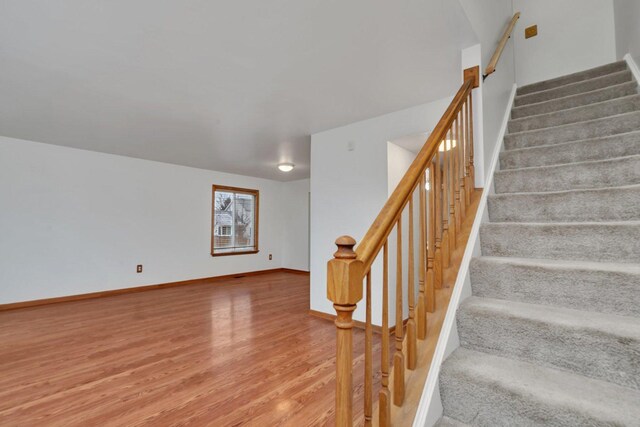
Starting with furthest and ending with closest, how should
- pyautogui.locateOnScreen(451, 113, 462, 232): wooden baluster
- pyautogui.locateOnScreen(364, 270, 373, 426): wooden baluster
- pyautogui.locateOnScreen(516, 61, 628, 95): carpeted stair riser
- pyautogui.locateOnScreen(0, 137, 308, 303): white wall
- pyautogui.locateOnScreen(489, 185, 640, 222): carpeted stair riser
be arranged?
pyautogui.locateOnScreen(0, 137, 308, 303): white wall → pyautogui.locateOnScreen(516, 61, 628, 95): carpeted stair riser → pyautogui.locateOnScreen(451, 113, 462, 232): wooden baluster → pyautogui.locateOnScreen(489, 185, 640, 222): carpeted stair riser → pyautogui.locateOnScreen(364, 270, 373, 426): wooden baluster

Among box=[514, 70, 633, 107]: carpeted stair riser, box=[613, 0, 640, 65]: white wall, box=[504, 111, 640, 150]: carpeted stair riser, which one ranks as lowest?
box=[504, 111, 640, 150]: carpeted stair riser

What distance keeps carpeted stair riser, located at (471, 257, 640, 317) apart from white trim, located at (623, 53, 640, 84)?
2289 millimetres

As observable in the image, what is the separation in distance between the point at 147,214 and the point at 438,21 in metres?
5.13

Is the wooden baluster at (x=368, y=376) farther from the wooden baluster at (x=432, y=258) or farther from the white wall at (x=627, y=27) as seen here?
the white wall at (x=627, y=27)

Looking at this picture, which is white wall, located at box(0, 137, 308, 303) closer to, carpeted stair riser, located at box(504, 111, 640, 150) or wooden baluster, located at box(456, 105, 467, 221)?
wooden baluster, located at box(456, 105, 467, 221)

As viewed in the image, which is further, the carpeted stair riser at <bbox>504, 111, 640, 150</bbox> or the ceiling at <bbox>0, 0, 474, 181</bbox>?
the carpeted stair riser at <bbox>504, 111, 640, 150</bbox>

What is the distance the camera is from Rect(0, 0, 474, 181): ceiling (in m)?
1.67

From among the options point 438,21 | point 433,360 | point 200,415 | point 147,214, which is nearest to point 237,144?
point 147,214

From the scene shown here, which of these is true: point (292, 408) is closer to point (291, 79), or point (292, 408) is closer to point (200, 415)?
point (200, 415)

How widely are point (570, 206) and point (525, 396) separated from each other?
1200 mm

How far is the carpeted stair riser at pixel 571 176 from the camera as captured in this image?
5.52 ft

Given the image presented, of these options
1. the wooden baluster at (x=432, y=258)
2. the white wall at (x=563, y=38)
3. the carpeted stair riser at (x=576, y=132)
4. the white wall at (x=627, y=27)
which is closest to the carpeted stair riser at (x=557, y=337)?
the wooden baluster at (x=432, y=258)

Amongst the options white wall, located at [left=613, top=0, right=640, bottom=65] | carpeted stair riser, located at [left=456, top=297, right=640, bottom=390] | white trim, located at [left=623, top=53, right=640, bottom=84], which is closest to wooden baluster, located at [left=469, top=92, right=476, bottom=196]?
carpeted stair riser, located at [left=456, top=297, right=640, bottom=390]

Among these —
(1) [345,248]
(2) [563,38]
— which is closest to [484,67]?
(1) [345,248]
